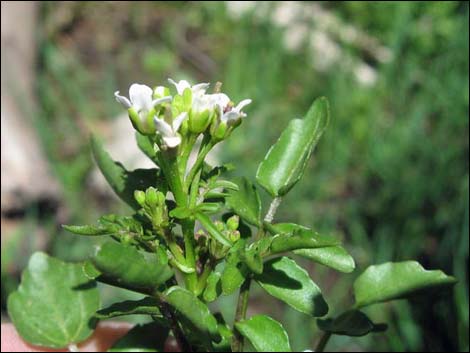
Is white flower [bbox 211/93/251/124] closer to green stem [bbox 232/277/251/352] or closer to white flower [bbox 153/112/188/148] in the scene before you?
white flower [bbox 153/112/188/148]

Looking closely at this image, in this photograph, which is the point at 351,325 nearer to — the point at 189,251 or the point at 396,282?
the point at 396,282

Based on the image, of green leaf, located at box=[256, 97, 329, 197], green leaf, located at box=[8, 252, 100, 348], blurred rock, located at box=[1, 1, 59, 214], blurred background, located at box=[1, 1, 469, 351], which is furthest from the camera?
blurred rock, located at box=[1, 1, 59, 214]

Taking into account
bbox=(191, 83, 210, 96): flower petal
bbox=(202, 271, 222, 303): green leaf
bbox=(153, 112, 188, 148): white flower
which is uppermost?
bbox=(191, 83, 210, 96): flower petal

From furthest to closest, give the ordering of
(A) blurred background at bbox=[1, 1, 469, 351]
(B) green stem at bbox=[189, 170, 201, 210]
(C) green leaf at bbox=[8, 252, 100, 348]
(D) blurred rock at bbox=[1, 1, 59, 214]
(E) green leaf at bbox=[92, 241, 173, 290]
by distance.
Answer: (D) blurred rock at bbox=[1, 1, 59, 214]
(A) blurred background at bbox=[1, 1, 469, 351]
(C) green leaf at bbox=[8, 252, 100, 348]
(B) green stem at bbox=[189, 170, 201, 210]
(E) green leaf at bbox=[92, 241, 173, 290]

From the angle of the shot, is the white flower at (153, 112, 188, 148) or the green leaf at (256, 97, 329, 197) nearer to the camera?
the white flower at (153, 112, 188, 148)

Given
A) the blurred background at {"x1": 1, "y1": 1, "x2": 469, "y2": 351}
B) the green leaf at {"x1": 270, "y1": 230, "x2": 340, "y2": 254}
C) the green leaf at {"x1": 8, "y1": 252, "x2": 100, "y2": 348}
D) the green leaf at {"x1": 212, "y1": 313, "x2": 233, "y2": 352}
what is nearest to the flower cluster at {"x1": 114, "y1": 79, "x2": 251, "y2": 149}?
the green leaf at {"x1": 270, "y1": 230, "x2": 340, "y2": 254}

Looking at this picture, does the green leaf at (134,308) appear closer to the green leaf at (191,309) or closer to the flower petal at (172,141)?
the green leaf at (191,309)

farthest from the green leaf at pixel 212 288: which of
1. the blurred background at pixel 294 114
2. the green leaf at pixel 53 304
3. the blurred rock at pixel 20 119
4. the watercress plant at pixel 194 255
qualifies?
the blurred rock at pixel 20 119

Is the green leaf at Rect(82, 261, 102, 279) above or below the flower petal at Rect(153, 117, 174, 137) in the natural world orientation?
below

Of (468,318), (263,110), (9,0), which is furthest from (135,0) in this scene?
(468,318)
